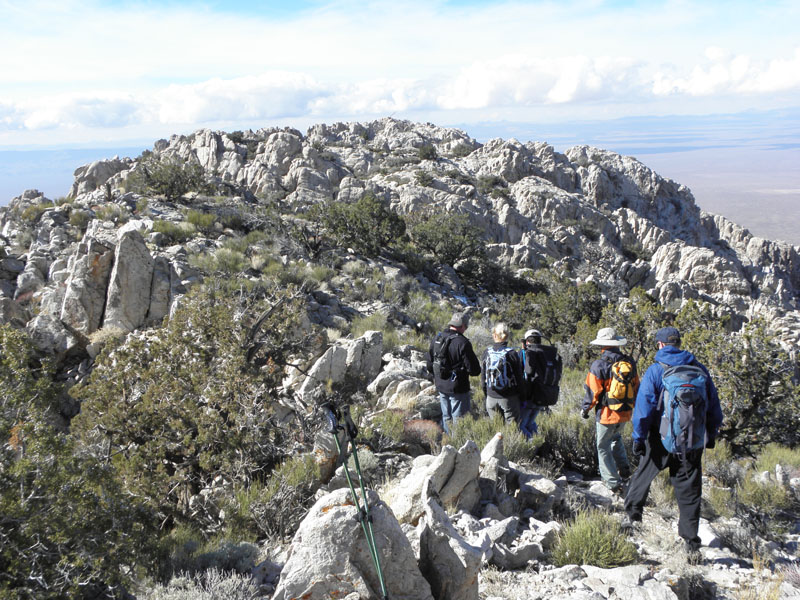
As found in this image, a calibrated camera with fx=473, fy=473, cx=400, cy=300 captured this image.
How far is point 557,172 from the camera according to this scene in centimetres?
4944

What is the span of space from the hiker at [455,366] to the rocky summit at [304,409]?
2.08 feet

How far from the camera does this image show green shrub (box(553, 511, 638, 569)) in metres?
3.83

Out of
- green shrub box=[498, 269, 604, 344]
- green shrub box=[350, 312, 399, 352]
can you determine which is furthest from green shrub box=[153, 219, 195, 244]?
green shrub box=[498, 269, 604, 344]

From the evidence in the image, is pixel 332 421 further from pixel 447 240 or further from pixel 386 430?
pixel 447 240

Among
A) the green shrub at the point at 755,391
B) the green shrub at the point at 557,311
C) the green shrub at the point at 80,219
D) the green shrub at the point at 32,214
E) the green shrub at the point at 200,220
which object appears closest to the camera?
the green shrub at the point at 755,391

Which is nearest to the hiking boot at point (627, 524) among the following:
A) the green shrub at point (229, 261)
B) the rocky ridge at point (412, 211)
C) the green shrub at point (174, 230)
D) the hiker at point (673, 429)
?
the hiker at point (673, 429)

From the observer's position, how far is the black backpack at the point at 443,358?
251 inches

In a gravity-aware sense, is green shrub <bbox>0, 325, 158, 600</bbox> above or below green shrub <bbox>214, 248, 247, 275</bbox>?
below

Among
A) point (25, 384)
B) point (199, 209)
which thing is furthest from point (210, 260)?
point (25, 384)

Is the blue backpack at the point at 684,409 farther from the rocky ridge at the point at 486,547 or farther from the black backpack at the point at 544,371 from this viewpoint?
the black backpack at the point at 544,371

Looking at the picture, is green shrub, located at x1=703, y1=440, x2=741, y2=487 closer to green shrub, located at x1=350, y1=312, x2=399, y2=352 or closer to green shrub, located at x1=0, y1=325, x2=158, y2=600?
green shrub, located at x1=0, y1=325, x2=158, y2=600

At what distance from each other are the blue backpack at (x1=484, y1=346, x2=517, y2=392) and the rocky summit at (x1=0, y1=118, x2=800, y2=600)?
0.70 m

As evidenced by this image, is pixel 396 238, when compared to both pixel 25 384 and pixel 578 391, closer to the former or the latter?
pixel 578 391

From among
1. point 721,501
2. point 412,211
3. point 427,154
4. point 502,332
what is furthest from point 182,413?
point 427,154
